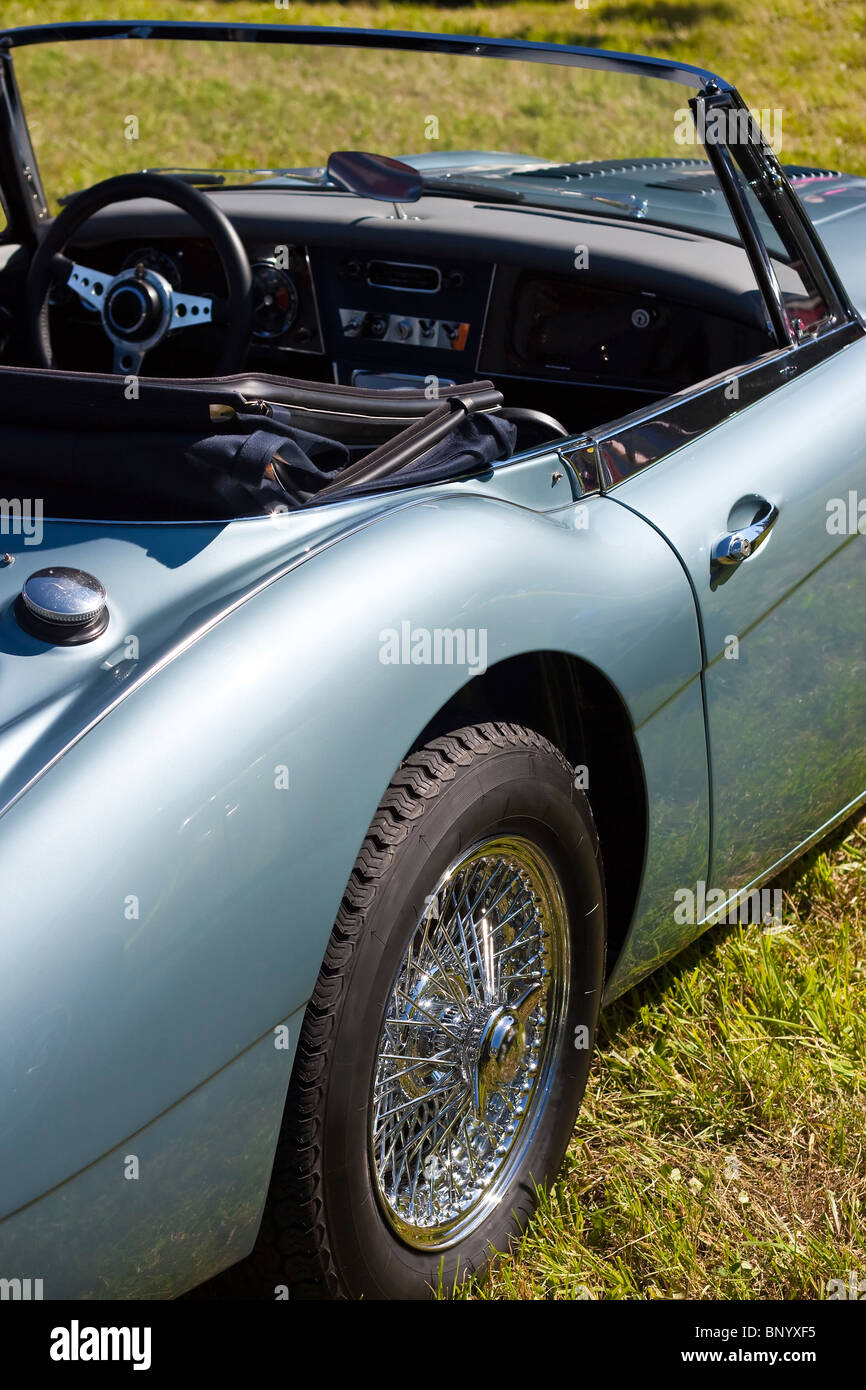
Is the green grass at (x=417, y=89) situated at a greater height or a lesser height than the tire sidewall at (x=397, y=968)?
greater

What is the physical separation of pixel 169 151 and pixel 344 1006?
843cm

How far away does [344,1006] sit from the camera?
159 centimetres

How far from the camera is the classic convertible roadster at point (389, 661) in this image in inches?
54.9

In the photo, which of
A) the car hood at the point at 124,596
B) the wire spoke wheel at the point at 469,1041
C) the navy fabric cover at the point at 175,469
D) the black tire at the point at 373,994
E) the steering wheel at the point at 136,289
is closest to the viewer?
the car hood at the point at 124,596

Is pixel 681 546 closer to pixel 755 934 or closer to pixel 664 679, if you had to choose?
pixel 664 679

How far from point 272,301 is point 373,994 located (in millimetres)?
2132

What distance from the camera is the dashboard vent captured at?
3217 mm

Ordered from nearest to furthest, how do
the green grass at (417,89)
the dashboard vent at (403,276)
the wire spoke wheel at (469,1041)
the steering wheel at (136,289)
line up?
the wire spoke wheel at (469,1041), the steering wheel at (136,289), the dashboard vent at (403,276), the green grass at (417,89)

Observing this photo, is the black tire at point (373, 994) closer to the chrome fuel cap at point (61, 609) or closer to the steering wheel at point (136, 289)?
the chrome fuel cap at point (61, 609)

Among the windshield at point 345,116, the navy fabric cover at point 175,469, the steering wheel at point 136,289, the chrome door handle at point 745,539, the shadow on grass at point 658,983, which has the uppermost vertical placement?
the windshield at point 345,116

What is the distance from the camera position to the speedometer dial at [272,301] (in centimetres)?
327

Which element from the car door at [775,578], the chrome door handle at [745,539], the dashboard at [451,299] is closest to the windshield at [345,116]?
the dashboard at [451,299]

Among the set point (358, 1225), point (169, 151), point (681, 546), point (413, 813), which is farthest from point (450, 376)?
point (169, 151)

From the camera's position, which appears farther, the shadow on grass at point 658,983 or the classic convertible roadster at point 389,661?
the shadow on grass at point 658,983
